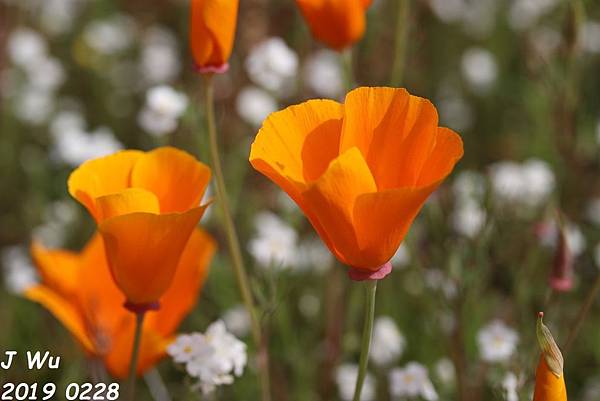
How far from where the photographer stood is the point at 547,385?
1062 millimetres

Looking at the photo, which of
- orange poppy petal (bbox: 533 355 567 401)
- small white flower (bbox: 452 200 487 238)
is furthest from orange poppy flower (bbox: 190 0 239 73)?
small white flower (bbox: 452 200 487 238)

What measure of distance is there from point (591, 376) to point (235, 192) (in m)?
0.89

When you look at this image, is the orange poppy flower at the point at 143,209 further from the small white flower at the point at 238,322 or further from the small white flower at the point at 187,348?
the small white flower at the point at 238,322

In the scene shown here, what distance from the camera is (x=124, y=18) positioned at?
3656mm

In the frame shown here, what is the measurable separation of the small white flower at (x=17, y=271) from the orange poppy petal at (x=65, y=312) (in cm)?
77

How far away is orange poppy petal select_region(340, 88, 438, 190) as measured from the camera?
115 cm

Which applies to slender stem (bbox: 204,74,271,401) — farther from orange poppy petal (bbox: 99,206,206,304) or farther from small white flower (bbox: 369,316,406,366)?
small white flower (bbox: 369,316,406,366)

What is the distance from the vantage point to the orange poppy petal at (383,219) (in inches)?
40.8

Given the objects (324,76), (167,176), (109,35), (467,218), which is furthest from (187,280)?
(109,35)

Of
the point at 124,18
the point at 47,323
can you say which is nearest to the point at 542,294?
the point at 47,323

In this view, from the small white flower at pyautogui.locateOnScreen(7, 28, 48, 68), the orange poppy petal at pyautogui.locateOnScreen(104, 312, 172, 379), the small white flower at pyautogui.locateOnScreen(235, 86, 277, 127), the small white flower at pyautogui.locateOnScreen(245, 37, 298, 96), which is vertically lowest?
the orange poppy petal at pyautogui.locateOnScreen(104, 312, 172, 379)

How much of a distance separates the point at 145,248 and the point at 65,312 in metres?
0.43

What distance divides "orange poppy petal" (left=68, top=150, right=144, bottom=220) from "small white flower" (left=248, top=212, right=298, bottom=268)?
2.32ft

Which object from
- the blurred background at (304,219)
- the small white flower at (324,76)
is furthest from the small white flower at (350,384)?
the small white flower at (324,76)
